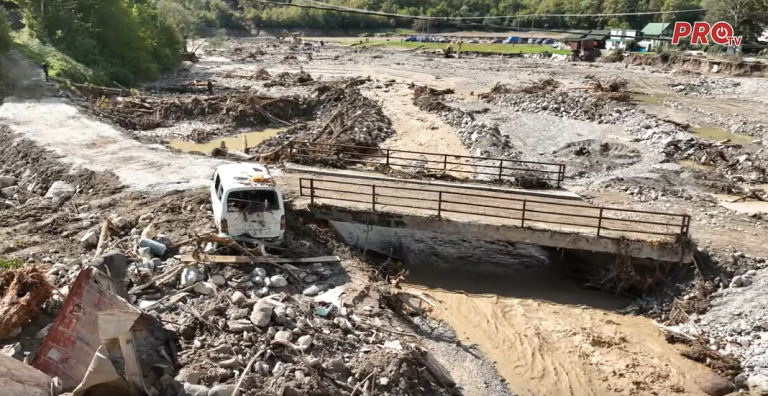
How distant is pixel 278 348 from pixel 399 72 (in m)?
58.8

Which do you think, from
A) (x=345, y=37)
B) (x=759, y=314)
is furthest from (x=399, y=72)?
(x=345, y=37)

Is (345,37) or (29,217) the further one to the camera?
(345,37)

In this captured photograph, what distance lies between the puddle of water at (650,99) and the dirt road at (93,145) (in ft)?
121

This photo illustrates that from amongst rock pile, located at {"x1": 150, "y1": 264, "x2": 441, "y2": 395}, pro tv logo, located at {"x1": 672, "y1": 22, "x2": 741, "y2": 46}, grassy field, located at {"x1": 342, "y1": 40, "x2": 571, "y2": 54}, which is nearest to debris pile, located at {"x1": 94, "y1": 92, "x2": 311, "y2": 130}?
rock pile, located at {"x1": 150, "y1": 264, "x2": 441, "y2": 395}

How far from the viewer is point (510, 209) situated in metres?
16.7

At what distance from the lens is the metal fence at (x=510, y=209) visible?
16.4 m

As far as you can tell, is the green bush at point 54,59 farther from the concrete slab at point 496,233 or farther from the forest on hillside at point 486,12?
the forest on hillside at point 486,12

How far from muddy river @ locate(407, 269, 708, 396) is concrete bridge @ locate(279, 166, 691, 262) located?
1.53m

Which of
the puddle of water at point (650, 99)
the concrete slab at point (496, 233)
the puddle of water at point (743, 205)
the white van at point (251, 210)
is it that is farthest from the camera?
the puddle of water at point (650, 99)

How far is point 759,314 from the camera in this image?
1391 centimetres

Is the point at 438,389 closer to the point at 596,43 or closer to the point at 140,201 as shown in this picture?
the point at 140,201

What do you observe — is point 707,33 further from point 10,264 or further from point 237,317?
point 10,264

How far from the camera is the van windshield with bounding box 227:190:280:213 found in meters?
14.0

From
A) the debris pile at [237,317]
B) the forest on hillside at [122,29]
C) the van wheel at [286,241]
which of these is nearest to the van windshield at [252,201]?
the debris pile at [237,317]
